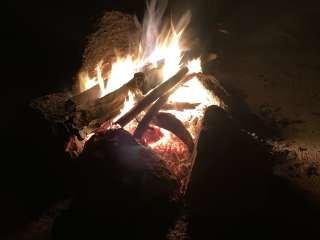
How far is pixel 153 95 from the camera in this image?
3.64 meters

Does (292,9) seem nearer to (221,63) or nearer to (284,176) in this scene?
(221,63)

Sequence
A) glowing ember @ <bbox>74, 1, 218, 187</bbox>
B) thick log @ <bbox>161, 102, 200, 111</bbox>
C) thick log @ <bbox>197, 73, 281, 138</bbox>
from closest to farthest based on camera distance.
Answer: glowing ember @ <bbox>74, 1, 218, 187</bbox> → thick log @ <bbox>197, 73, 281, 138</bbox> → thick log @ <bbox>161, 102, 200, 111</bbox>

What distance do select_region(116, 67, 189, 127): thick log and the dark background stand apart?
2.46 feet

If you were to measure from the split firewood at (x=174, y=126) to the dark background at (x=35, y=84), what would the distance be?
3.45ft

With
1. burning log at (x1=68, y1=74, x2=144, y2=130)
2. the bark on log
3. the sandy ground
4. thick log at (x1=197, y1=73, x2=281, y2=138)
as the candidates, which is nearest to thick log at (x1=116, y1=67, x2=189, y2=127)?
burning log at (x1=68, y1=74, x2=144, y2=130)

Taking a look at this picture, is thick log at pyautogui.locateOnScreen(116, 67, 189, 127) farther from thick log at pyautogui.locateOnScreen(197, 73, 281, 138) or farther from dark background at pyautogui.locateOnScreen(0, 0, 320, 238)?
dark background at pyautogui.locateOnScreen(0, 0, 320, 238)

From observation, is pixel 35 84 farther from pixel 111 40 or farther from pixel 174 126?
pixel 174 126

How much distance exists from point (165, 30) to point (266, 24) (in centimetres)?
424

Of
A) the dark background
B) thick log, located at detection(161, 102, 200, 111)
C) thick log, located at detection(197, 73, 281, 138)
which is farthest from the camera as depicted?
thick log, located at detection(161, 102, 200, 111)

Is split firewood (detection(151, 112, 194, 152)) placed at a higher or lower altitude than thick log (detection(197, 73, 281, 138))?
lower

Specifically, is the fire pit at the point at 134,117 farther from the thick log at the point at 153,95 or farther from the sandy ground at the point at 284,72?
the sandy ground at the point at 284,72

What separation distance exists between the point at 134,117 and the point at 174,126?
437 mm

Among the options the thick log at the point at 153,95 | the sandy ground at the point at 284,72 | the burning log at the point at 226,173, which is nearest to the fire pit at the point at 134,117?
the thick log at the point at 153,95

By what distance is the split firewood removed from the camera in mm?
3420
